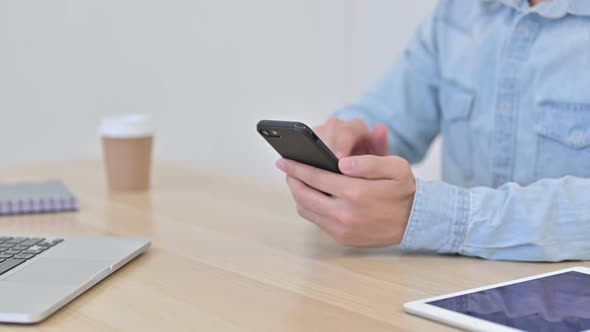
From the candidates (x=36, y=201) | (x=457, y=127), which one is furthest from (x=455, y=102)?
(x=36, y=201)

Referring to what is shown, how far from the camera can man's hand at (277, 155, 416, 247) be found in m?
→ 0.82

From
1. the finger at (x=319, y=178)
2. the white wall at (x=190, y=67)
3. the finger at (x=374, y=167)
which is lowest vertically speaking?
the white wall at (x=190, y=67)

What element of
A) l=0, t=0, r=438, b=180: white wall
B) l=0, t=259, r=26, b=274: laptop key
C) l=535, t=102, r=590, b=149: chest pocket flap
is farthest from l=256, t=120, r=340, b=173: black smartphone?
l=0, t=0, r=438, b=180: white wall

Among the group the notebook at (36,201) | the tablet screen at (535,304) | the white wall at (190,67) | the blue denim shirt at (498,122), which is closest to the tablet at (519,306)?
the tablet screen at (535,304)

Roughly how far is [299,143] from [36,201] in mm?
462

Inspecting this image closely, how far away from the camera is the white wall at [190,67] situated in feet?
6.06

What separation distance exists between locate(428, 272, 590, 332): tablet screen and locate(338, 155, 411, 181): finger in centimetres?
17

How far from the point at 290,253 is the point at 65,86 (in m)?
1.19

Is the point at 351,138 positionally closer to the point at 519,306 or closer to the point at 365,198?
the point at 365,198

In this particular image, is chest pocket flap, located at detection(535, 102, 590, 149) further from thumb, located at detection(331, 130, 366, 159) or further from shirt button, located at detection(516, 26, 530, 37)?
thumb, located at detection(331, 130, 366, 159)

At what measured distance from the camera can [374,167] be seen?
2.66 feet

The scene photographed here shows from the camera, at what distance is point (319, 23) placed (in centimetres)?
238

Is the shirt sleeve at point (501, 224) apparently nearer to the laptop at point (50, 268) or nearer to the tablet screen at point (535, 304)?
the tablet screen at point (535, 304)

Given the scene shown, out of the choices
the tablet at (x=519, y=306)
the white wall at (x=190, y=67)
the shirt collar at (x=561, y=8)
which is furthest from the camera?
the white wall at (x=190, y=67)
